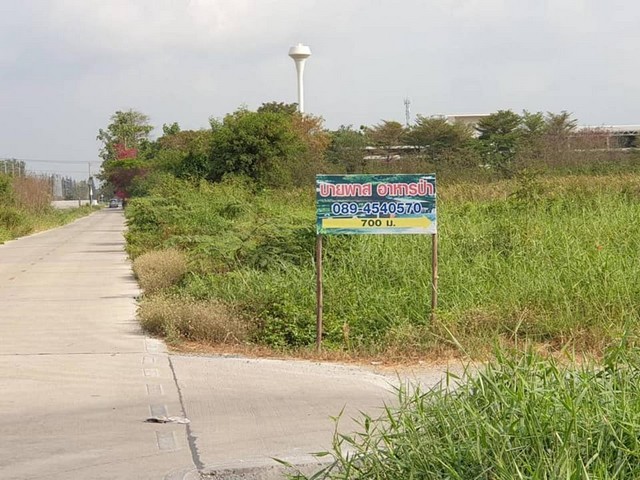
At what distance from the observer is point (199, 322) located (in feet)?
36.2

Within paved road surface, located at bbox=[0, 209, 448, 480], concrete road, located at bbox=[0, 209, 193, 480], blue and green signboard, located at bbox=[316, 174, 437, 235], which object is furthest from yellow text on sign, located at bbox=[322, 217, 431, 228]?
concrete road, located at bbox=[0, 209, 193, 480]

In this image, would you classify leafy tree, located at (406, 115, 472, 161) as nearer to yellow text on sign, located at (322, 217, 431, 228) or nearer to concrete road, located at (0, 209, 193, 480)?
concrete road, located at (0, 209, 193, 480)

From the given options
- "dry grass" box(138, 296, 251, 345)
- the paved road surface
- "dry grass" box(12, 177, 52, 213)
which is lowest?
the paved road surface

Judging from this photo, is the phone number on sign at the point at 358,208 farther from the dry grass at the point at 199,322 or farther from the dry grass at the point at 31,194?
the dry grass at the point at 31,194

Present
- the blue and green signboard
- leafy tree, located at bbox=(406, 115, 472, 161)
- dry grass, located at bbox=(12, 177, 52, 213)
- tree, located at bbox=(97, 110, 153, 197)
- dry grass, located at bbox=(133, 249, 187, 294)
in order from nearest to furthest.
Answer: the blue and green signboard
dry grass, located at bbox=(133, 249, 187, 294)
leafy tree, located at bbox=(406, 115, 472, 161)
dry grass, located at bbox=(12, 177, 52, 213)
tree, located at bbox=(97, 110, 153, 197)

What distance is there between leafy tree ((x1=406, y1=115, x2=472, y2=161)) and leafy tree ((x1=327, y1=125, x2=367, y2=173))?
3.05 m

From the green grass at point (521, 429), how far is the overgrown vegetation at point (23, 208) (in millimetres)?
32344

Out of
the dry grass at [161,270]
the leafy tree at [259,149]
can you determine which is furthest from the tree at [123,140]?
the dry grass at [161,270]

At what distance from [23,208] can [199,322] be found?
140 ft

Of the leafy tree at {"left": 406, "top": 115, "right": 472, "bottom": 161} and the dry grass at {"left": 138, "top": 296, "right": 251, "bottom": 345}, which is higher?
the leafy tree at {"left": 406, "top": 115, "right": 472, "bottom": 161}

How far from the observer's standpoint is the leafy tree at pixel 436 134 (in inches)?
2109

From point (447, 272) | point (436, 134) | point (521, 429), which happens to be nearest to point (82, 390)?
point (447, 272)

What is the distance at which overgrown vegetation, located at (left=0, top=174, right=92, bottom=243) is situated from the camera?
41.3 m

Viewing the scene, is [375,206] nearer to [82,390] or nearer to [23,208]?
[82,390]
